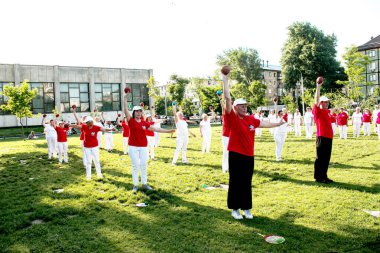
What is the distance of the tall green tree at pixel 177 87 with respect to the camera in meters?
58.7

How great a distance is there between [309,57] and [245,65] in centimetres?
1888

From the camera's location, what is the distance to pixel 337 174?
10078 mm

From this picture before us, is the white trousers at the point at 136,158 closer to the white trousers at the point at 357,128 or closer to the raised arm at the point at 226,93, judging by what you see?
the raised arm at the point at 226,93

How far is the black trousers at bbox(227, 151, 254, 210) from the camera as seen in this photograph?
5984 millimetres

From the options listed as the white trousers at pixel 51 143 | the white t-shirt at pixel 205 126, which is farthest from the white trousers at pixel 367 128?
the white trousers at pixel 51 143

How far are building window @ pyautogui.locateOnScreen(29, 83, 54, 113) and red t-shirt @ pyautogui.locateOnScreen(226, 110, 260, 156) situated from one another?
50.0 meters

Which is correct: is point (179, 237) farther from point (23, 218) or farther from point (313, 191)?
point (313, 191)

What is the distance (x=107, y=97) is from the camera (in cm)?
5516

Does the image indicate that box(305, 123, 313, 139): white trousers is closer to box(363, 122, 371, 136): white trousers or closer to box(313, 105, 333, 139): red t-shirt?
box(363, 122, 371, 136): white trousers

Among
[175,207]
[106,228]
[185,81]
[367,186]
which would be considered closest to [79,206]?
[106,228]

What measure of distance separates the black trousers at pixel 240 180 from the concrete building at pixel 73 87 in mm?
47150

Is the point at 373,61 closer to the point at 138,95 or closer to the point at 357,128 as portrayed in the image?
the point at 138,95

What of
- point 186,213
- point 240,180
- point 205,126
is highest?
point 205,126

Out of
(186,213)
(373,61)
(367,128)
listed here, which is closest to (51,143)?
(186,213)
